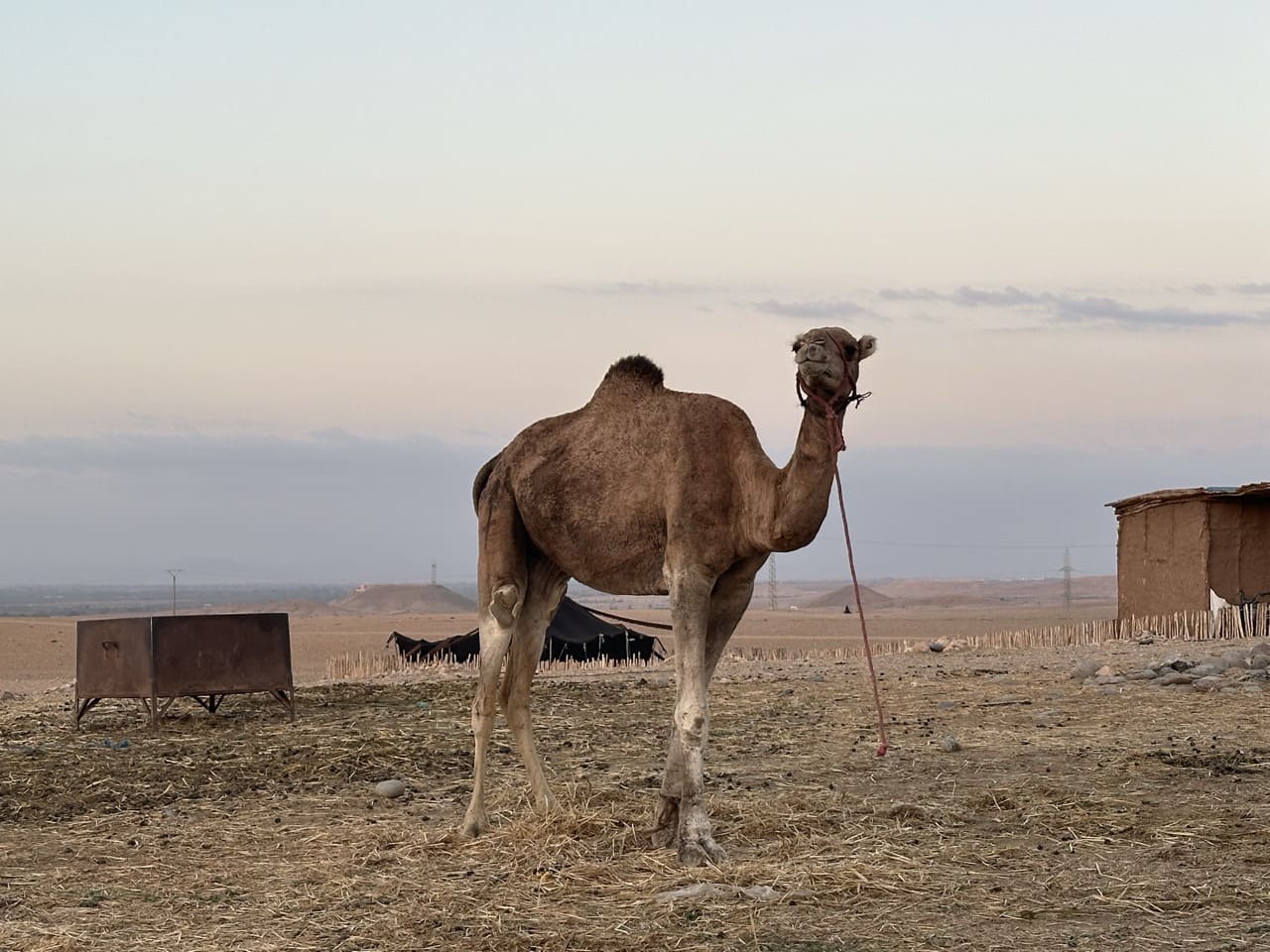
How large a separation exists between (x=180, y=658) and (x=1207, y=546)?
17107mm

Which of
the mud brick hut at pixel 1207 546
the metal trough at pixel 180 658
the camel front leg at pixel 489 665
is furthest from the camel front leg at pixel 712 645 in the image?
the mud brick hut at pixel 1207 546

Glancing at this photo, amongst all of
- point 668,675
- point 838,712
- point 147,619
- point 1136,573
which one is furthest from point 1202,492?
point 147,619

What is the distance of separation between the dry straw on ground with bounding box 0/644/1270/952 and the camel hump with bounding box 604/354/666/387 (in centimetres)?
294

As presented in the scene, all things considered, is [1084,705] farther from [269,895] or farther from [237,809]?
[269,895]

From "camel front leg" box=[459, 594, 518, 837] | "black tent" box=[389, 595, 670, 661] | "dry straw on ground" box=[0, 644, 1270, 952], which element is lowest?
"dry straw on ground" box=[0, 644, 1270, 952]

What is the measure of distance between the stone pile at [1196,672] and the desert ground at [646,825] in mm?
244

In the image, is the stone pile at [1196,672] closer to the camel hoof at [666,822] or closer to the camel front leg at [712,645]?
the camel front leg at [712,645]

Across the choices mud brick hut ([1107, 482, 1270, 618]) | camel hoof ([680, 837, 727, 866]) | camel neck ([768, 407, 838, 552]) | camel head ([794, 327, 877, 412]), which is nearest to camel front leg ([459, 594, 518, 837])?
camel hoof ([680, 837, 727, 866])

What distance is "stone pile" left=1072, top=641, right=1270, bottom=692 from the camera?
56.8 feet

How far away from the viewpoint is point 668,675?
21.8 meters

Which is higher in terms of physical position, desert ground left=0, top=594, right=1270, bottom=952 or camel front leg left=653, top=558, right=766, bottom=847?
camel front leg left=653, top=558, right=766, bottom=847

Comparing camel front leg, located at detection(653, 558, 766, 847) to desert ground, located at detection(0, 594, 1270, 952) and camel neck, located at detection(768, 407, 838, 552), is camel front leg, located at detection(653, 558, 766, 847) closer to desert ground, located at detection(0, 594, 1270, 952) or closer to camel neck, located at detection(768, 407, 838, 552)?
desert ground, located at detection(0, 594, 1270, 952)

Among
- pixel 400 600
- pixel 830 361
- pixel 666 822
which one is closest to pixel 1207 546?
pixel 666 822

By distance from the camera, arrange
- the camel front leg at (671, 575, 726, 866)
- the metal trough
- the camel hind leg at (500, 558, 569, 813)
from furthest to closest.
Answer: the metal trough < the camel hind leg at (500, 558, 569, 813) < the camel front leg at (671, 575, 726, 866)
